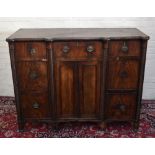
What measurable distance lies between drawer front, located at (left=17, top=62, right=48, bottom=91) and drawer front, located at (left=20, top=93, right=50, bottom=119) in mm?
93

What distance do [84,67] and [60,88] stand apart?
1.06ft

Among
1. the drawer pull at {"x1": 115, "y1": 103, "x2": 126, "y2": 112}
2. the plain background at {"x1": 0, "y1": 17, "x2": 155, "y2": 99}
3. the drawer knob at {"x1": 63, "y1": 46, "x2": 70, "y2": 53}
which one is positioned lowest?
the drawer pull at {"x1": 115, "y1": 103, "x2": 126, "y2": 112}

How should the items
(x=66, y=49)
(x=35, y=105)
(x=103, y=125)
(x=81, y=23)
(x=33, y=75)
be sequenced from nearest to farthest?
(x=66, y=49) → (x=33, y=75) → (x=35, y=105) → (x=103, y=125) → (x=81, y=23)

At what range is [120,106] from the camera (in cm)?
231

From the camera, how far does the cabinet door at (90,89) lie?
2.14 m

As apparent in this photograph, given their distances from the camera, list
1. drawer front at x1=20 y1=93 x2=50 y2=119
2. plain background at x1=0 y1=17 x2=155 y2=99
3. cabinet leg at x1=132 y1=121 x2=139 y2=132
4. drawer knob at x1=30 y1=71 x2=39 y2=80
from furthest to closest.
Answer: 1. plain background at x1=0 y1=17 x2=155 y2=99
2. cabinet leg at x1=132 y1=121 x2=139 y2=132
3. drawer front at x1=20 y1=93 x2=50 y2=119
4. drawer knob at x1=30 y1=71 x2=39 y2=80

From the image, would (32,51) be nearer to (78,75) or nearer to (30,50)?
(30,50)

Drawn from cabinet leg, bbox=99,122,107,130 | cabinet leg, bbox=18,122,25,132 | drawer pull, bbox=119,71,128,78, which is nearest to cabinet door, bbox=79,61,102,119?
cabinet leg, bbox=99,122,107,130

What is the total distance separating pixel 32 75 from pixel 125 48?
0.90 meters

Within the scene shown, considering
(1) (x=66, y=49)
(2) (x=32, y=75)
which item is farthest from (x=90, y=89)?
(2) (x=32, y=75)

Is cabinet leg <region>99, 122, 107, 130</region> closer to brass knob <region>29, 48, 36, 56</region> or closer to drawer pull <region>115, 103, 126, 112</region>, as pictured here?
drawer pull <region>115, 103, 126, 112</region>

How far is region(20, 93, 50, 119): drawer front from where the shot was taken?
2.27 meters
